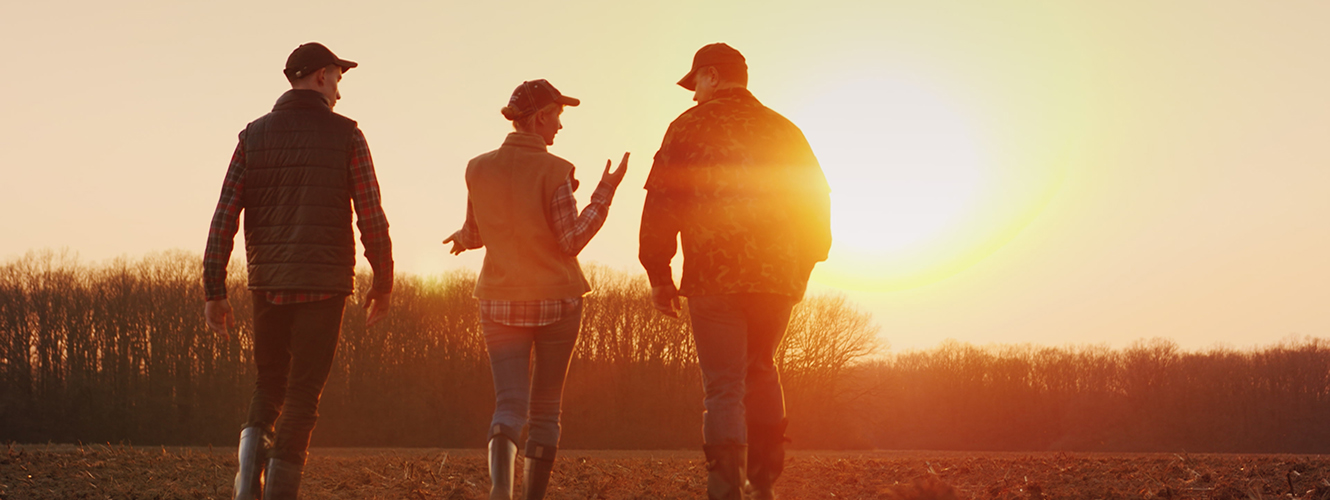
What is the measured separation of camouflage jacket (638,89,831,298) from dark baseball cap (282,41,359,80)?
169 cm

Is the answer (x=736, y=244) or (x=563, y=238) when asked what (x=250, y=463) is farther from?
(x=736, y=244)

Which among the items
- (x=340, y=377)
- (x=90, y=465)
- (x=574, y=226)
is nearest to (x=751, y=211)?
(x=574, y=226)

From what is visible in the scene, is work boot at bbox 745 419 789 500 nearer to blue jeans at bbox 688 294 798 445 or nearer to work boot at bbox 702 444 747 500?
blue jeans at bbox 688 294 798 445

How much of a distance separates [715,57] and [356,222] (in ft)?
6.44

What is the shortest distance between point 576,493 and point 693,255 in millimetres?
2498

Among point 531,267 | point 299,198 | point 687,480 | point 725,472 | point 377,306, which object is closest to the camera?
point 725,472

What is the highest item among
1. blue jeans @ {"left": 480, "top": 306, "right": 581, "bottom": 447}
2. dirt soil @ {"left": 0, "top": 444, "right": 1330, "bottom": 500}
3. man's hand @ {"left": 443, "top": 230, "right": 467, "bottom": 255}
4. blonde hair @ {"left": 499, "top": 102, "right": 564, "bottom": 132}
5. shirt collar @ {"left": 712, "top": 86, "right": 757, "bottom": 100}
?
shirt collar @ {"left": 712, "top": 86, "right": 757, "bottom": 100}

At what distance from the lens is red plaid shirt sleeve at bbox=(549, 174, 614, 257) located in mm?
4750

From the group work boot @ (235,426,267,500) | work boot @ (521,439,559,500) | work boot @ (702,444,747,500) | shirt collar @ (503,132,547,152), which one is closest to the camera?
work boot @ (702,444,747,500)

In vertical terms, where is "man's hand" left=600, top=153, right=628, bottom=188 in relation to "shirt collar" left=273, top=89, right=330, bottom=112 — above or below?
below

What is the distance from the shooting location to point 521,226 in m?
4.77

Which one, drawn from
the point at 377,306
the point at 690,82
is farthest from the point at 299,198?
the point at 690,82

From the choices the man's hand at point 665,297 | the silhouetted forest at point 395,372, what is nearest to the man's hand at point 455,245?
the man's hand at point 665,297

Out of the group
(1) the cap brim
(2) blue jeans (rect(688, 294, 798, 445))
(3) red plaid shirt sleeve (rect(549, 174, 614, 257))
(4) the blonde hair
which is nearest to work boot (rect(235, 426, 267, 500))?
(3) red plaid shirt sleeve (rect(549, 174, 614, 257))
